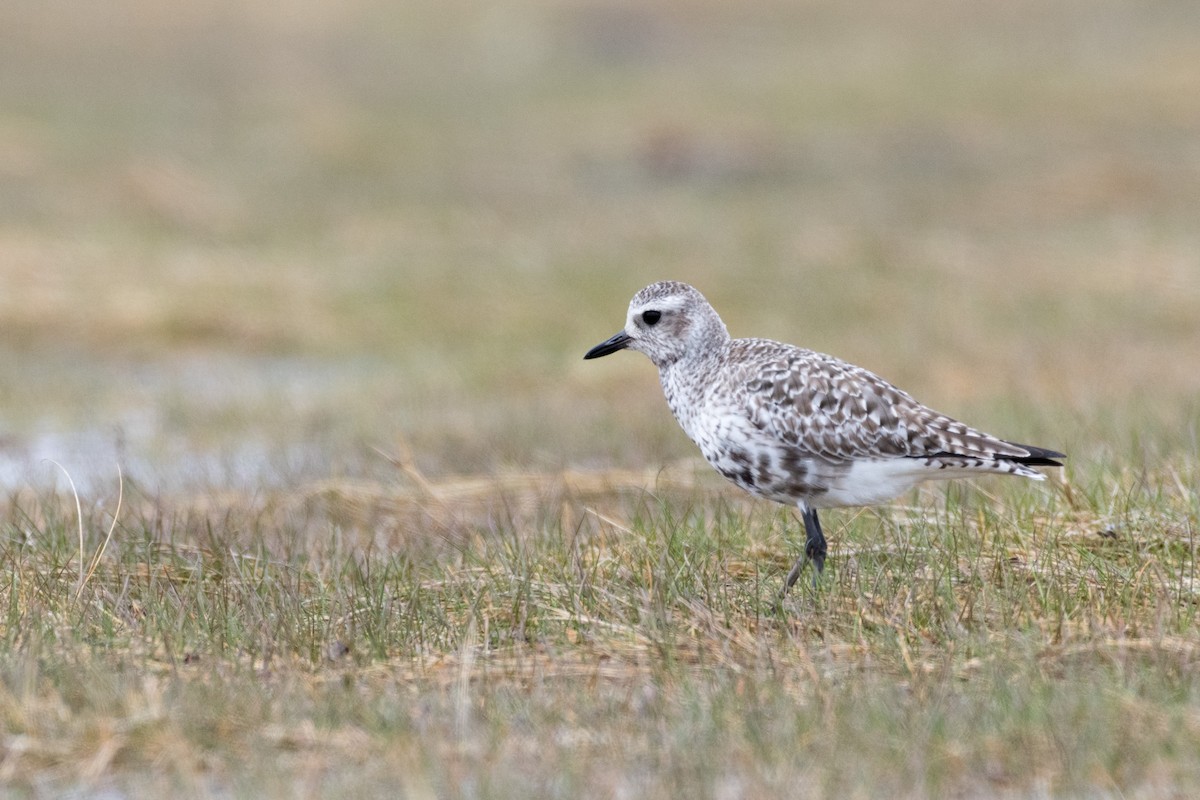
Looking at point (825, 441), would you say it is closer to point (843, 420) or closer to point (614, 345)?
point (843, 420)

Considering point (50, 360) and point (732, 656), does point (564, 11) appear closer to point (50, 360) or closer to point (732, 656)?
point (50, 360)

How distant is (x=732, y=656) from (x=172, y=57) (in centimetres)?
4158

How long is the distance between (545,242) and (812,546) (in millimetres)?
14923

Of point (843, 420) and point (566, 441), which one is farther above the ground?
point (843, 420)

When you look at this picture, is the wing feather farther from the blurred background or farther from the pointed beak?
the blurred background

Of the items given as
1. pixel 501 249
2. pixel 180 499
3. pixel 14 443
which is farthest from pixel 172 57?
pixel 180 499

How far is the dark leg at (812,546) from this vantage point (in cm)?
670

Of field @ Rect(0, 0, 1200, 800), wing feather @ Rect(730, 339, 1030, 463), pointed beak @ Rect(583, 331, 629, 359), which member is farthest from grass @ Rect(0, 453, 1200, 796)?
pointed beak @ Rect(583, 331, 629, 359)

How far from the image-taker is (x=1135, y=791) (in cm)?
466

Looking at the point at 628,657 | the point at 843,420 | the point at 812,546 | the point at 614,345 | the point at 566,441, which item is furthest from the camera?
the point at 566,441

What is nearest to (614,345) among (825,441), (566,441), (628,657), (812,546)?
(825,441)

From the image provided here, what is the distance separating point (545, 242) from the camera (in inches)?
842

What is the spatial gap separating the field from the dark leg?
198 mm

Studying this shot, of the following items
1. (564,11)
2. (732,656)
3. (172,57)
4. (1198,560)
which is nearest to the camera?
(732,656)
